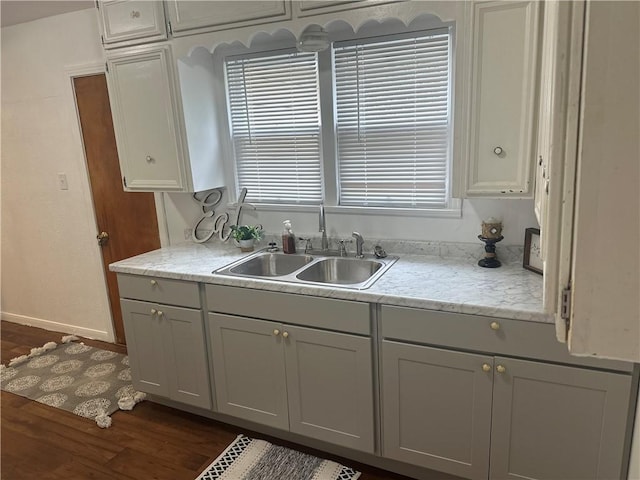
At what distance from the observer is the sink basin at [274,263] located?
2543 millimetres

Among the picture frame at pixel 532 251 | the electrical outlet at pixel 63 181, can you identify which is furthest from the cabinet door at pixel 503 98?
the electrical outlet at pixel 63 181

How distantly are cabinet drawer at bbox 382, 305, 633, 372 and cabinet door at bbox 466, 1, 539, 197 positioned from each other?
0.55m

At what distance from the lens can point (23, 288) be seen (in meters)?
4.08

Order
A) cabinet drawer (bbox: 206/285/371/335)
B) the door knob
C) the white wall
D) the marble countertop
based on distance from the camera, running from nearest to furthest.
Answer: the marble countertop
cabinet drawer (bbox: 206/285/371/335)
the white wall
the door knob

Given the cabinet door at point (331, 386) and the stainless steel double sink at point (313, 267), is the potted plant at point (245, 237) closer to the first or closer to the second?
the stainless steel double sink at point (313, 267)

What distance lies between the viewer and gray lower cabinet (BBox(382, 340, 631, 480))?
5.29 feet

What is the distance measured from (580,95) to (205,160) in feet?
7.64

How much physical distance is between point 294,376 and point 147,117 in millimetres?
1685

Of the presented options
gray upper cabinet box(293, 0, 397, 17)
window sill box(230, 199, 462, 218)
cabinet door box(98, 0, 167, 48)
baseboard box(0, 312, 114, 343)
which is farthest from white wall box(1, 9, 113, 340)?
gray upper cabinet box(293, 0, 397, 17)

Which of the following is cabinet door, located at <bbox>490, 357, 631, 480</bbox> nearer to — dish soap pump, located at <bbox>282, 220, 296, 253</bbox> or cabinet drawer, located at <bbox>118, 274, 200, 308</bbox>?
dish soap pump, located at <bbox>282, 220, 296, 253</bbox>

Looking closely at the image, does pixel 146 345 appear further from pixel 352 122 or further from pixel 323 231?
pixel 352 122

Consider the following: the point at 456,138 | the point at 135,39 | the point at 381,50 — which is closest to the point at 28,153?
the point at 135,39

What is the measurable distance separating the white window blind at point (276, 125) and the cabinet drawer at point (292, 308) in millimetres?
782

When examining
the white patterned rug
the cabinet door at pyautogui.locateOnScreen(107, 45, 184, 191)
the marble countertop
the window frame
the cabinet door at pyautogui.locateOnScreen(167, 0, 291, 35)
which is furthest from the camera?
the white patterned rug
